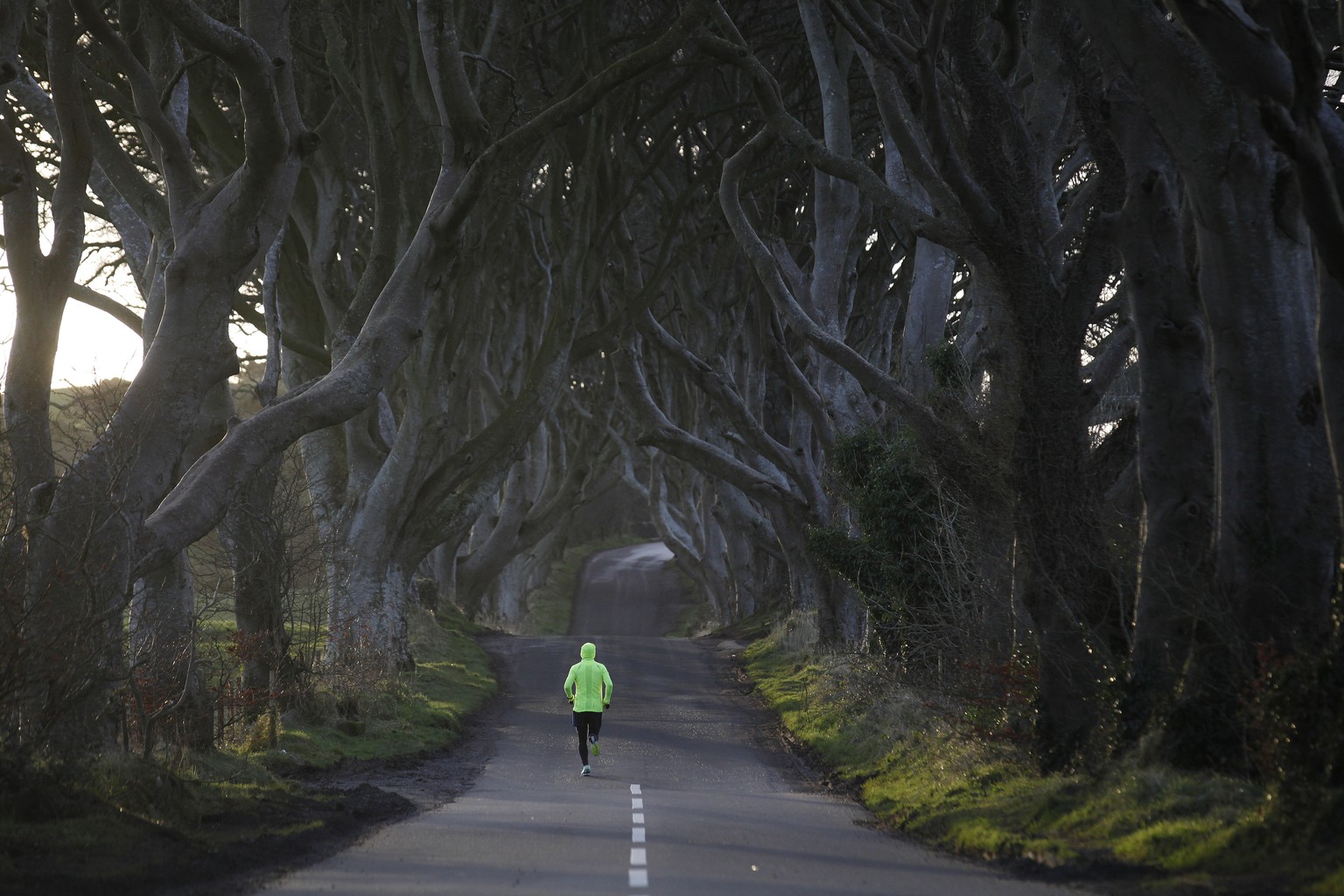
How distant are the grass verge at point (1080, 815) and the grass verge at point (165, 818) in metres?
5.08

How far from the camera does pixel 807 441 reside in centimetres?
3144

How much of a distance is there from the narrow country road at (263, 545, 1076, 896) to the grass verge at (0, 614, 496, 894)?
0.65 meters

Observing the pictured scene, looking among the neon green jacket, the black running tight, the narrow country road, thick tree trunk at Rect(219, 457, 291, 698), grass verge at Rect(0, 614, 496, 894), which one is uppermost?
thick tree trunk at Rect(219, 457, 291, 698)

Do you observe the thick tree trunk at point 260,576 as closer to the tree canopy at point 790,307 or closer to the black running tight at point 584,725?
the tree canopy at point 790,307

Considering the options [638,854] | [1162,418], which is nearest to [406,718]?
[638,854]

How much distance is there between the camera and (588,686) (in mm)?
17766

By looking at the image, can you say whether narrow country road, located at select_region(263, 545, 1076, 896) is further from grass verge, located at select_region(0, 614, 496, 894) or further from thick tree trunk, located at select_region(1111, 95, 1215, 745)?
thick tree trunk, located at select_region(1111, 95, 1215, 745)

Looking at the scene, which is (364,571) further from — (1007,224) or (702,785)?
(1007,224)

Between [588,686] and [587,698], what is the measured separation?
0.60 ft

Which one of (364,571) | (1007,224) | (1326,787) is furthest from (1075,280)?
(364,571)

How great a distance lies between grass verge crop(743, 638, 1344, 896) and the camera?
319 inches

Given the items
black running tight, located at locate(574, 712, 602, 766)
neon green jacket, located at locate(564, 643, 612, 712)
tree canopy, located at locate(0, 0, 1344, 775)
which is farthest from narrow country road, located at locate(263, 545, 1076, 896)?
tree canopy, located at locate(0, 0, 1344, 775)

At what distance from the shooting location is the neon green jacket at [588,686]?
17672 mm

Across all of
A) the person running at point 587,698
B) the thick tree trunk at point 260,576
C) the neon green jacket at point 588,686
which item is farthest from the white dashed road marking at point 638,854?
the thick tree trunk at point 260,576
